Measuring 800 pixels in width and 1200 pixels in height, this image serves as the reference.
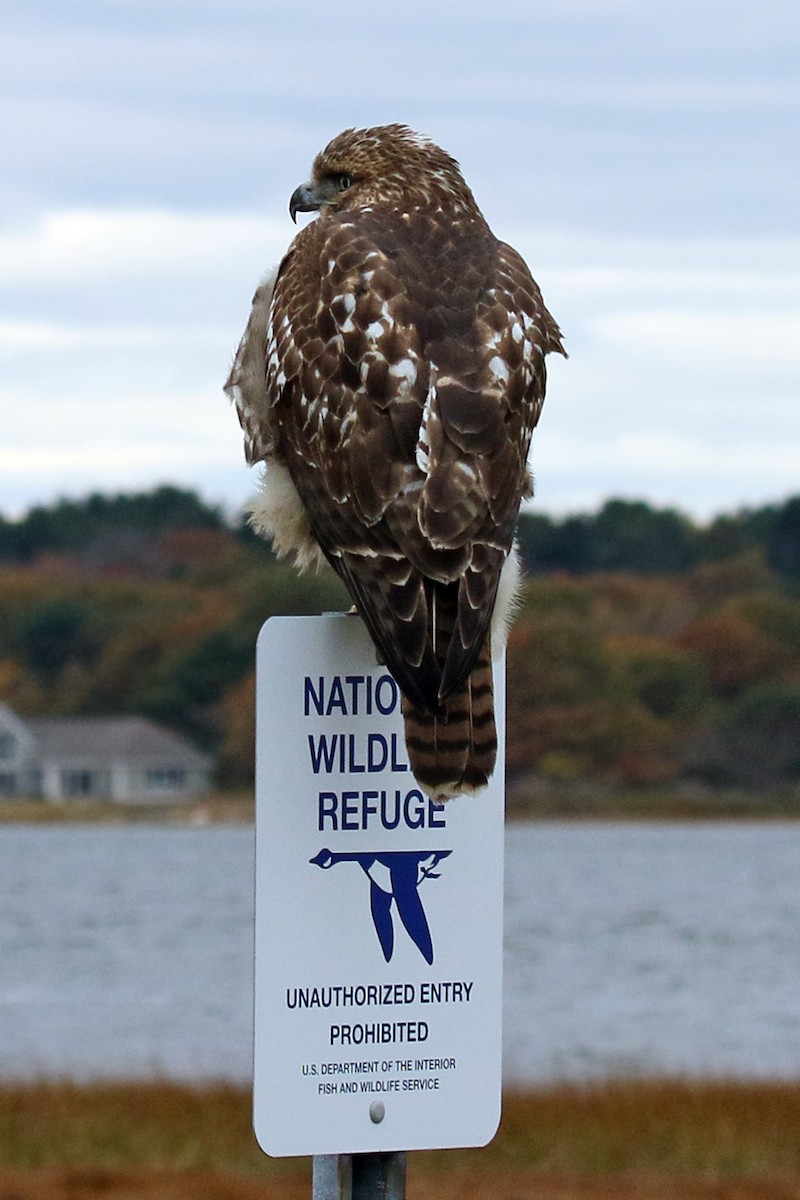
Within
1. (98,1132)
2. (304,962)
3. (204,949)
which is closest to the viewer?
(304,962)

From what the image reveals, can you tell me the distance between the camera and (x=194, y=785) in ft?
215

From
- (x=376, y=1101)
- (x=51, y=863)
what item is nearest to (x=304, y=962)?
(x=376, y=1101)

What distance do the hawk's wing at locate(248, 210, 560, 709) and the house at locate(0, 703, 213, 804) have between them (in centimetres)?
5925

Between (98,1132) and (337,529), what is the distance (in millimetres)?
10536

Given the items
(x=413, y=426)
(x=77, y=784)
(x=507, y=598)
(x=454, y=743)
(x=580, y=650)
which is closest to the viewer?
(x=454, y=743)

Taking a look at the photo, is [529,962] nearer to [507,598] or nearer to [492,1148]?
[492,1148]

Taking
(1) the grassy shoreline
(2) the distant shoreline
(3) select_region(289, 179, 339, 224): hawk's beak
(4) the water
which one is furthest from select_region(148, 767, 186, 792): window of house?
(3) select_region(289, 179, 339, 224): hawk's beak

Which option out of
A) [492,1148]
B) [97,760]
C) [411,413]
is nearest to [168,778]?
[97,760]

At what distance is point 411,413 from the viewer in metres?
3.68

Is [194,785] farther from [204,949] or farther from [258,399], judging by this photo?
[258,399]

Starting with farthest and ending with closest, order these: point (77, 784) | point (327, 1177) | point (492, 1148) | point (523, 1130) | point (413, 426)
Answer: point (77, 784)
point (523, 1130)
point (492, 1148)
point (413, 426)
point (327, 1177)

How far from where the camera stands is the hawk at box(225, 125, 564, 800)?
3.45 metres

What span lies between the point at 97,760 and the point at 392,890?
64.8 metres

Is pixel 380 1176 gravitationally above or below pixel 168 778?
above
